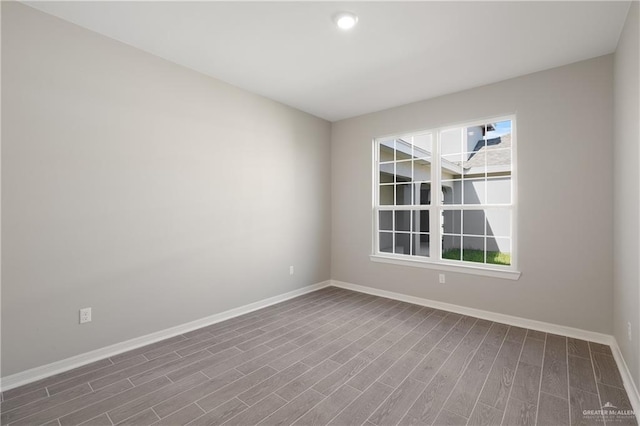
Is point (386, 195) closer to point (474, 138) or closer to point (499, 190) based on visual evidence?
point (474, 138)

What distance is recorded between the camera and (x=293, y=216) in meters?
4.42

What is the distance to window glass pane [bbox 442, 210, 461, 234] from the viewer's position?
152 inches

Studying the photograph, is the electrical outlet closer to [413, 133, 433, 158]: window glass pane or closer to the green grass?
the green grass

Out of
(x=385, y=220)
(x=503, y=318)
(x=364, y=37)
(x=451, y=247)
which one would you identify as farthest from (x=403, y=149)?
(x=503, y=318)

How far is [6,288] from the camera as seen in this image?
2121 millimetres

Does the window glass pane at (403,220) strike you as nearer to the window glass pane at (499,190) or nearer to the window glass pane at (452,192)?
the window glass pane at (452,192)

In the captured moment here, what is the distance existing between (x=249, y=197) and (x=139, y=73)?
1703 mm

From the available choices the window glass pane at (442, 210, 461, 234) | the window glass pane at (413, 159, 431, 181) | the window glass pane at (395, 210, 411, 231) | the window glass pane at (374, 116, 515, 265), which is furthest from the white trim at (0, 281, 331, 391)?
the window glass pane at (413, 159, 431, 181)

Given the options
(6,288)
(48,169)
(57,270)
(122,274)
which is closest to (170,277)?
(122,274)

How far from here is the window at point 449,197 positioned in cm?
352

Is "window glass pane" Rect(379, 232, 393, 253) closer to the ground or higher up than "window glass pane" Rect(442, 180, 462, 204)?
closer to the ground

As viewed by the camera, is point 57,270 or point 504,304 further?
point 504,304

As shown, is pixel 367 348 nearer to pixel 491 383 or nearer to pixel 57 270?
pixel 491 383

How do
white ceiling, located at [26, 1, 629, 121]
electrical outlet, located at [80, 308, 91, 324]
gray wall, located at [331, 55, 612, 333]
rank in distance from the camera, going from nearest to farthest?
1. white ceiling, located at [26, 1, 629, 121]
2. electrical outlet, located at [80, 308, 91, 324]
3. gray wall, located at [331, 55, 612, 333]
